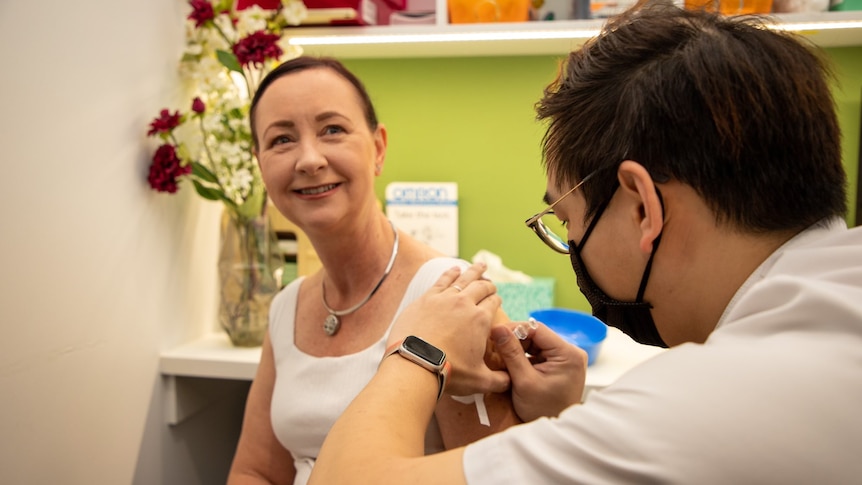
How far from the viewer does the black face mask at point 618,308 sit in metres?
0.87

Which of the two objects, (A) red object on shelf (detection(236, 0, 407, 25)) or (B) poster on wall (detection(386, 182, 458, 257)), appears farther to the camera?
(B) poster on wall (detection(386, 182, 458, 257))

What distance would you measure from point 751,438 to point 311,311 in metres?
1.07

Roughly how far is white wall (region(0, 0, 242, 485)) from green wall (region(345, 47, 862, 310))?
2.47 feet

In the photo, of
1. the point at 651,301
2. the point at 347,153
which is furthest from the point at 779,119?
the point at 347,153

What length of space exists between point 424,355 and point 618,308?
0.88 ft

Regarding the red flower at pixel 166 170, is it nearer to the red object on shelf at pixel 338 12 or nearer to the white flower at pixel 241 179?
the white flower at pixel 241 179

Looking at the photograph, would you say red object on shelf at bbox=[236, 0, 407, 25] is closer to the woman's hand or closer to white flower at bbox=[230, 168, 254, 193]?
white flower at bbox=[230, 168, 254, 193]

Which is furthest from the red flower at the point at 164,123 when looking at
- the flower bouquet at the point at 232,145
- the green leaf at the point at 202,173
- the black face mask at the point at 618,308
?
the black face mask at the point at 618,308

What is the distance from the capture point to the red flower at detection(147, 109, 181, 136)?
1658 mm

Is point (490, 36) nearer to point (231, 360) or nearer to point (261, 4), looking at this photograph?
point (261, 4)

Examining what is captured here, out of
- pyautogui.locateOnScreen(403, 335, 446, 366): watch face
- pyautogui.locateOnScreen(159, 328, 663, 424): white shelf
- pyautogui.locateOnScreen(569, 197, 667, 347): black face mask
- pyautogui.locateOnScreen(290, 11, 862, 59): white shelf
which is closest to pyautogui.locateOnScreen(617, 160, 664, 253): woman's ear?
pyautogui.locateOnScreen(569, 197, 667, 347): black face mask

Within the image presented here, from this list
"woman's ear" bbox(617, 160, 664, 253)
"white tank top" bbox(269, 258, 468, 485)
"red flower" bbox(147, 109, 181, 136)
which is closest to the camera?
"woman's ear" bbox(617, 160, 664, 253)

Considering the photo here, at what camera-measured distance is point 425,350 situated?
0.91 meters

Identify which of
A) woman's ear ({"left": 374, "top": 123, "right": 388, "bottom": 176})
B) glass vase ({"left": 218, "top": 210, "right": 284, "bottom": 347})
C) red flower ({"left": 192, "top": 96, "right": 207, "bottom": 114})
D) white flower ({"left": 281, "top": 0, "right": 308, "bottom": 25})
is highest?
white flower ({"left": 281, "top": 0, "right": 308, "bottom": 25})
